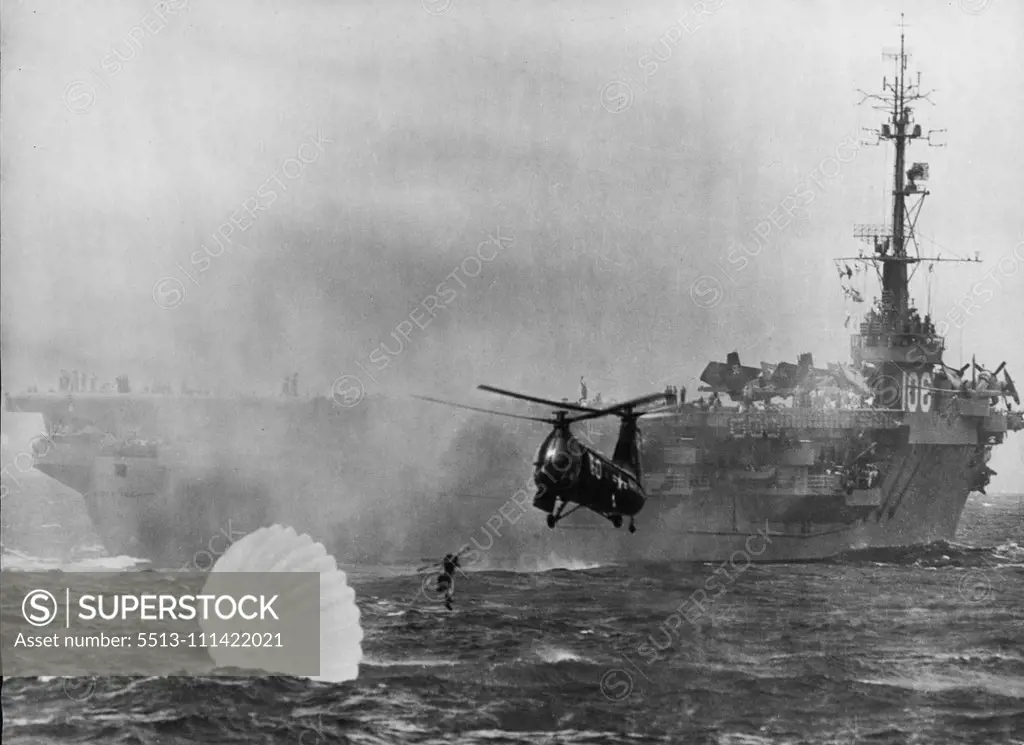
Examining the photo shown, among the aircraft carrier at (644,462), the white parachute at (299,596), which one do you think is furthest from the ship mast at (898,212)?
the white parachute at (299,596)

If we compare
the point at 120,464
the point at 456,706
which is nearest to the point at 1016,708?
the point at 456,706

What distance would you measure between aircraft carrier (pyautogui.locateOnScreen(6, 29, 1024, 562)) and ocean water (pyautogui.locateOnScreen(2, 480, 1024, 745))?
4.81 m

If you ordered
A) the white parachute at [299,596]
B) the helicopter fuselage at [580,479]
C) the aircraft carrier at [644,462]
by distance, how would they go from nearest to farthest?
the helicopter fuselage at [580,479], the white parachute at [299,596], the aircraft carrier at [644,462]

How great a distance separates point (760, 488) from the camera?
56438 millimetres

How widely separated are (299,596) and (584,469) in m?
25.8

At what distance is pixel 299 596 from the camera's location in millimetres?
46312

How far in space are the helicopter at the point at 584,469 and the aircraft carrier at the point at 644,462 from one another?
99.5ft

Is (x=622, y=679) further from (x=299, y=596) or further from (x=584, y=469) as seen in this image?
(x=299, y=596)

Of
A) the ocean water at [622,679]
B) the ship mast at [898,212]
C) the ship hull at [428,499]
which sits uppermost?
the ship mast at [898,212]

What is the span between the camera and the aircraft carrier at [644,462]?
56.8 meters

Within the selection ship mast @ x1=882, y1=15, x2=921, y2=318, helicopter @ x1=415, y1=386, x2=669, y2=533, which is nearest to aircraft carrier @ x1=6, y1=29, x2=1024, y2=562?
ship mast @ x1=882, y1=15, x2=921, y2=318

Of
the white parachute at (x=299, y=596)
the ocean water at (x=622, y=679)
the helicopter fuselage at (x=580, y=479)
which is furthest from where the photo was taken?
the white parachute at (x=299, y=596)

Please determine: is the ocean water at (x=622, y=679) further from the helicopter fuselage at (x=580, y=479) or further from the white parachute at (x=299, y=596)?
the helicopter fuselage at (x=580, y=479)

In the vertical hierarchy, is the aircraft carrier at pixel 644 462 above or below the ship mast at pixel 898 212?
below
